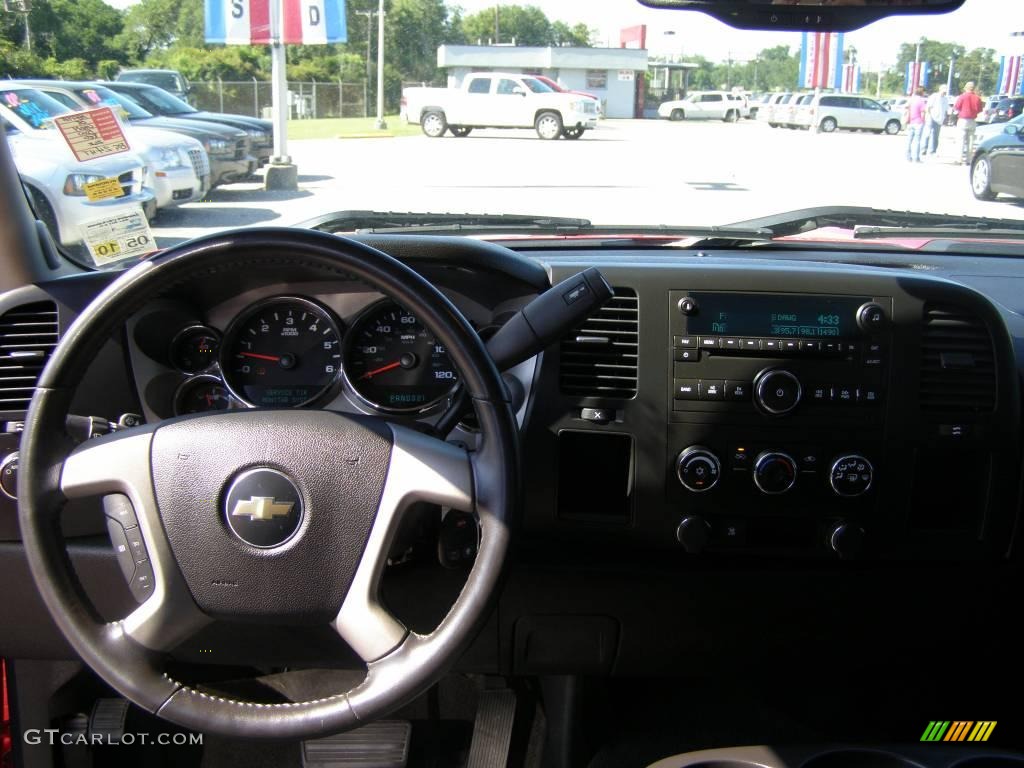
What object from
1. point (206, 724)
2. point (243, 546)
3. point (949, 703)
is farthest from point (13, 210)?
point (949, 703)

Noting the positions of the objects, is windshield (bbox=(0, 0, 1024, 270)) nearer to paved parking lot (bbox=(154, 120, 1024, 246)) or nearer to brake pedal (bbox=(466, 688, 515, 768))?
paved parking lot (bbox=(154, 120, 1024, 246))

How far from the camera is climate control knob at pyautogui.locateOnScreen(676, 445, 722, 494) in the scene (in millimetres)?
2379

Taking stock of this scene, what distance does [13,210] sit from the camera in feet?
8.76

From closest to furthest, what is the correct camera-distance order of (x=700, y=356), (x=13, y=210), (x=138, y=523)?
(x=138, y=523) → (x=700, y=356) → (x=13, y=210)

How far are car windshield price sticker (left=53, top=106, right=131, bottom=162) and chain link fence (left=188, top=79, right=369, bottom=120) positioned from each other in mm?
508

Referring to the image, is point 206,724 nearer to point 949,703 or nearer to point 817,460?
point 817,460

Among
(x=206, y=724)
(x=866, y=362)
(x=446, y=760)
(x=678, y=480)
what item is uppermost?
(x=866, y=362)

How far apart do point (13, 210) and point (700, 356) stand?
1.77m

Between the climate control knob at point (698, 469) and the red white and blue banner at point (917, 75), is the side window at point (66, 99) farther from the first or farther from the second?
the red white and blue banner at point (917, 75)

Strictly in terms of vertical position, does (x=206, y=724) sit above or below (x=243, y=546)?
below

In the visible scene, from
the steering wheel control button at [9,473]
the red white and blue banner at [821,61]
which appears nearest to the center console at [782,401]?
the red white and blue banner at [821,61]

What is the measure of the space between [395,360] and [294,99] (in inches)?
53.7

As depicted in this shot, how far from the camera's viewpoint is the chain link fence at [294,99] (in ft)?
10.7

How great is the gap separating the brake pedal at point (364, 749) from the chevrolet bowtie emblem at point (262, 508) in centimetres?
142
